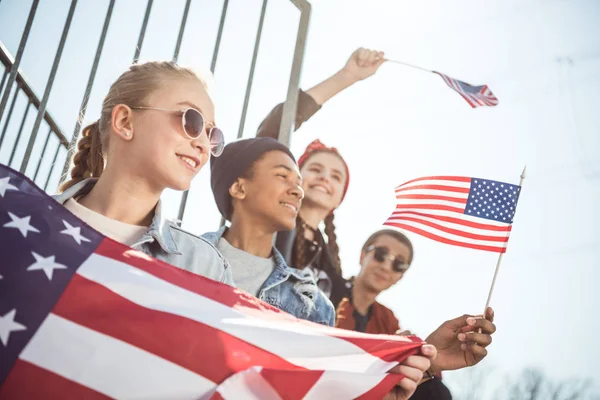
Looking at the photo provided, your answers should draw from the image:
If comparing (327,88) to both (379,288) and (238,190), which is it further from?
(379,288)

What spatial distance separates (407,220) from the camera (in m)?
3.28

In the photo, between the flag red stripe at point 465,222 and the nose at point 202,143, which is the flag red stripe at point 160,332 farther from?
the flag red stripe at point 465,222

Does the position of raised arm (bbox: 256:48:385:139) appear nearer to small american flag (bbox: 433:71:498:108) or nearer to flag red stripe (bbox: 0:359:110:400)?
small american flag (bbox: 433:71:498:108)

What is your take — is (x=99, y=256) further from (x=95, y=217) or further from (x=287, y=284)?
(x=287, y=284)

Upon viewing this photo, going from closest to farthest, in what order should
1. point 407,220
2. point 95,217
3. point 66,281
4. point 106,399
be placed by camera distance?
point 106,399 < point 66,281 < point 95,217 < point 407,220

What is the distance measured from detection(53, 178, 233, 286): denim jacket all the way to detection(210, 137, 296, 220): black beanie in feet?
3.73

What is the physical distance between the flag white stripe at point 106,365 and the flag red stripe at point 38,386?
0.04ft

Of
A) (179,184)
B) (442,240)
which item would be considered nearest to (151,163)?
(179,184)

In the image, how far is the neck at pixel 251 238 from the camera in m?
2.98

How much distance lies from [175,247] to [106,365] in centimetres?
69

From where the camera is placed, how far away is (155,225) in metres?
1.91

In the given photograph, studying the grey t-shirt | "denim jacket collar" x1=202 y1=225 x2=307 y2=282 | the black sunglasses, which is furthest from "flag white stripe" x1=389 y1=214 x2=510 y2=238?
the grey t-shirt

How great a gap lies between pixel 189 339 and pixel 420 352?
73 cm

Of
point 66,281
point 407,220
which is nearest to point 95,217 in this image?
point 66,281
